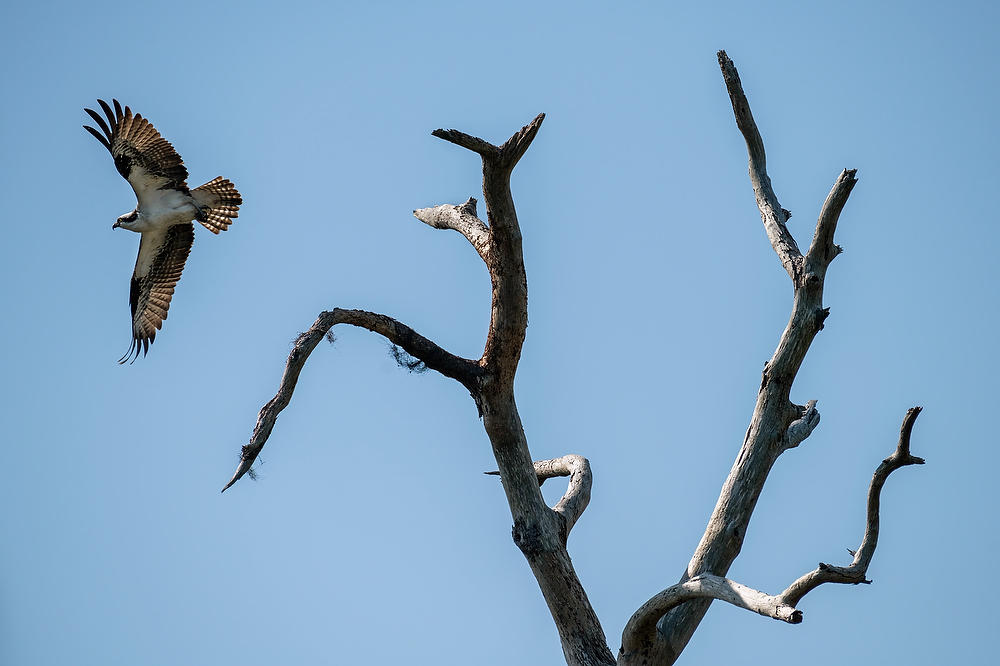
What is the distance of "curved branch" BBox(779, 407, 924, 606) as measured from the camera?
7180mm

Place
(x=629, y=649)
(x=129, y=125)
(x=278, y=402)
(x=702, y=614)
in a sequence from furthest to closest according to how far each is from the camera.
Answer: (x=129, y=125), (x=702, y=614), (x=629, y=649), (x=278, y=402)

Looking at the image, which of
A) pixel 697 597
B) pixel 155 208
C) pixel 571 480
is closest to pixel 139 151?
pixel 155 208

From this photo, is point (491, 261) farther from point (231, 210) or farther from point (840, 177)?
point (231, 210)

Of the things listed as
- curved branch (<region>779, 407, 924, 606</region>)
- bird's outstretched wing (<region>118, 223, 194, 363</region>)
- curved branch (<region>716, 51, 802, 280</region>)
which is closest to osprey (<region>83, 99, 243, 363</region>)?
bird's outstretched wing (<region>118, 223, 194, 363</region>)

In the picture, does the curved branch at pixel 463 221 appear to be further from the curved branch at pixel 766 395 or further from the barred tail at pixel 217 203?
the barred tail at pixel 217 203

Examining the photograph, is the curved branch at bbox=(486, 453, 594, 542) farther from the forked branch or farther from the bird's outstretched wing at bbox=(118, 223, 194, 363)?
the bird's outstretched wing at bbox=(118, 223, 194, 363)

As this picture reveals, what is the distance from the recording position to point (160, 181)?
35.2 feet

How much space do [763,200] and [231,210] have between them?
5500 millimetres

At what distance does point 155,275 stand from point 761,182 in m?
6.08

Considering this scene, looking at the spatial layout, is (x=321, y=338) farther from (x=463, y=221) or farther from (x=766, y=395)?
(x=766, y=395)

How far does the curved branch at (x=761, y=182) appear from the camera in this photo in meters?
7.46

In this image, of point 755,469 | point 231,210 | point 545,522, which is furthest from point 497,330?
point 231,210

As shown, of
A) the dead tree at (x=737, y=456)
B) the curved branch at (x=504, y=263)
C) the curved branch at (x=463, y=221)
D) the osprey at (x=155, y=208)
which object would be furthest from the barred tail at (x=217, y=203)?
the curved branch at (x=504, y=263)

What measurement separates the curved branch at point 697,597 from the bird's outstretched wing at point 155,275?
584 centimetres
